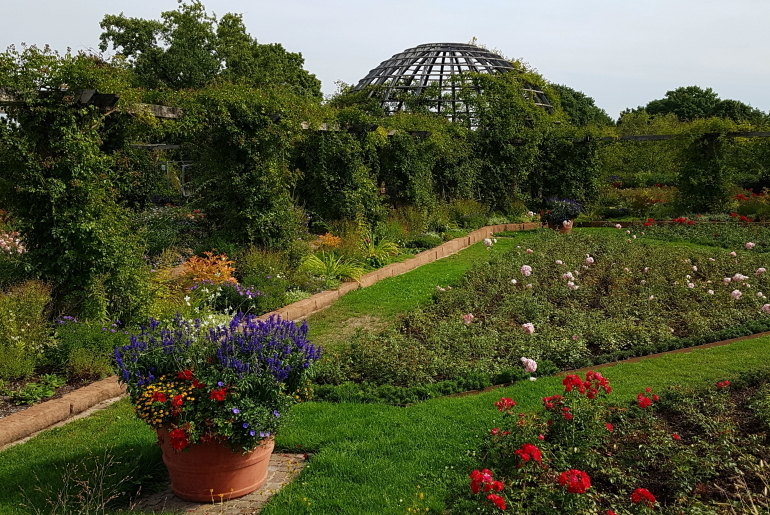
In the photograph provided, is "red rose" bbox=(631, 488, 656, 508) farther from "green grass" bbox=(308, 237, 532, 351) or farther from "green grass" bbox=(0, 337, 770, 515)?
"green grass" bbox=(308, 237, 532, 351)

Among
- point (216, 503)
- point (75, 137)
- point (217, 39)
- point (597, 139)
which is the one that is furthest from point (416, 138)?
point (217, 39)

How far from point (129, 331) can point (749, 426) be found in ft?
16.8

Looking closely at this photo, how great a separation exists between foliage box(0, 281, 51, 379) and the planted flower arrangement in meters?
2.07

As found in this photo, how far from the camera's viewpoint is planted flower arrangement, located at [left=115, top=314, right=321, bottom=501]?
330cm

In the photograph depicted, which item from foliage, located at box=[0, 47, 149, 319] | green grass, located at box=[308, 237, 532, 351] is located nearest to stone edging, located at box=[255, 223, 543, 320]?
green grass, located at box=[308, 237, 532, 351]

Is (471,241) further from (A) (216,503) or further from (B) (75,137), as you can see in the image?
(A) (216,503)

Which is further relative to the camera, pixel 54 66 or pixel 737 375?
pixel 54 66

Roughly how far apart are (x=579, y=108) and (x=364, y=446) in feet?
143

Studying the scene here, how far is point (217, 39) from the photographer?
3244cm

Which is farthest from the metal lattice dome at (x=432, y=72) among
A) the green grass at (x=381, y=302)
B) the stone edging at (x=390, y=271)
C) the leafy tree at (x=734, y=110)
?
the leafy tree at (x=734, y=110)

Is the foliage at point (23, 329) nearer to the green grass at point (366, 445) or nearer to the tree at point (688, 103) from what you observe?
the green grass at point (366, 445)

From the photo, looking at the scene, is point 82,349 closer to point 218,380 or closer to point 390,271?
point 218,380

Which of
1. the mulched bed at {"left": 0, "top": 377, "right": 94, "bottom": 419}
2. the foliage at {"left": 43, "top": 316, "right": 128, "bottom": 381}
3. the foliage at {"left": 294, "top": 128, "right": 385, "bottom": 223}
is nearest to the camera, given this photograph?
the mulched bed at {"left": 0, "top": 377, "right": 94, "bottom": 419}

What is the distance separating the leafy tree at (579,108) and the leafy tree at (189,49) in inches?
653
